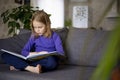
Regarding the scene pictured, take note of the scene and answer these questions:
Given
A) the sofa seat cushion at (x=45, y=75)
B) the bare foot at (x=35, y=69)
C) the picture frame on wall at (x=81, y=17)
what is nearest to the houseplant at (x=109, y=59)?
the sofa seat cushion at (x=45, y=75)

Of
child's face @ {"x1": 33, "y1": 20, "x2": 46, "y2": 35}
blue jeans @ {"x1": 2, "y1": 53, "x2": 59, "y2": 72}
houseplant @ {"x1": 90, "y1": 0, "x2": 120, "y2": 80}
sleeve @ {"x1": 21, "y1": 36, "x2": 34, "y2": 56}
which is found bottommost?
blue jeans @ {"x1": 2, "y1": 53, "x2": 59, "y2": 72}

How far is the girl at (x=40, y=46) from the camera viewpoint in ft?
6.16

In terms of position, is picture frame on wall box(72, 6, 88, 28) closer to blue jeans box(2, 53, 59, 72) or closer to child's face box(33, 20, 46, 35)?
child's face box(33, 20, 46, 35)

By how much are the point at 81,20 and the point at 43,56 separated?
3.82 metres

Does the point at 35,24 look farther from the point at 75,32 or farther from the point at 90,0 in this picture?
the point at 90,0

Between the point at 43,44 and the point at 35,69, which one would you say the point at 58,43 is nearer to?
the point at 43,44

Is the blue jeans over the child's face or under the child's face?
under

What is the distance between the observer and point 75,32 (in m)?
2.23

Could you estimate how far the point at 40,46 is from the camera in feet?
7.27

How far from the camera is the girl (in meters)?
1.88

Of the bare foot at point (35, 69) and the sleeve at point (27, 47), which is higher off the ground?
the sleeve at point (27, 47)

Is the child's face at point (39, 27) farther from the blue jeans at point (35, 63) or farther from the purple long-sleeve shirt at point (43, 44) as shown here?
the blue jeans at point (35, 63)

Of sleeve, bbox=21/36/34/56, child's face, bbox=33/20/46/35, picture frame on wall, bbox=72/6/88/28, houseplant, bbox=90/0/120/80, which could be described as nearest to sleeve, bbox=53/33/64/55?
child's face, bbox=33/20/46/35

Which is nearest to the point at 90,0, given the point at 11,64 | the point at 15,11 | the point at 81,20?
the point at 81,20
